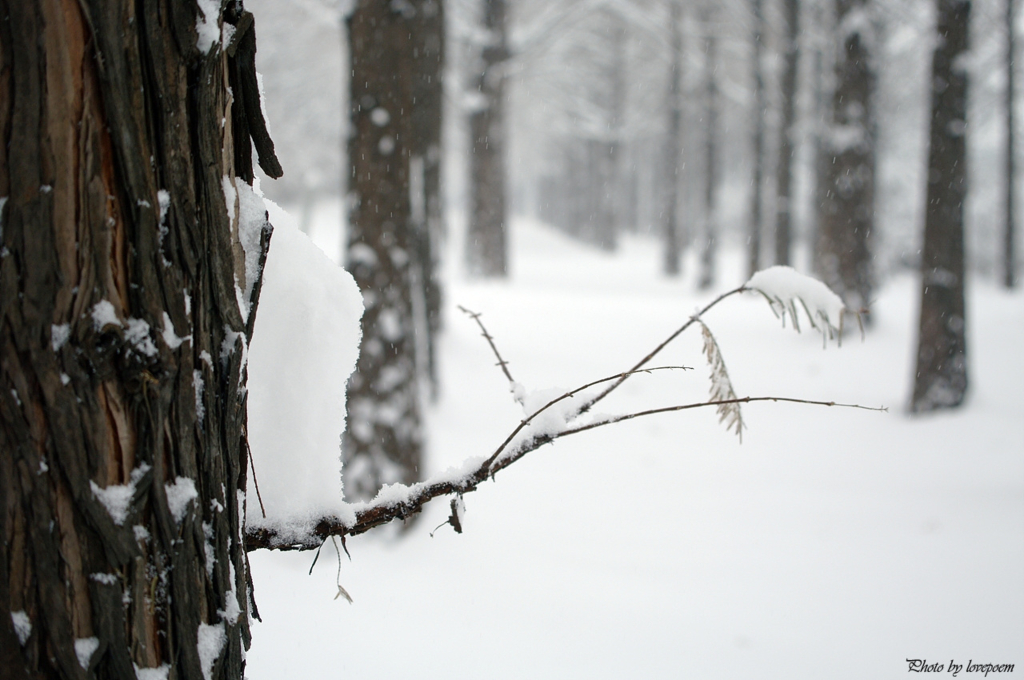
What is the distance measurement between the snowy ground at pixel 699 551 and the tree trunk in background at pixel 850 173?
151cm

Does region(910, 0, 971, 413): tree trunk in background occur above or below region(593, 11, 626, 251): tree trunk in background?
below

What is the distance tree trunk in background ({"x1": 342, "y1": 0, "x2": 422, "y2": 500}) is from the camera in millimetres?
4016

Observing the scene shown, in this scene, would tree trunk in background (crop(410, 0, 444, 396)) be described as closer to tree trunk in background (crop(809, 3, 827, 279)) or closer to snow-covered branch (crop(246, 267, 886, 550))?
snow-covered branch (crop(246, 267, 886, 550))

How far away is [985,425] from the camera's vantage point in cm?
584

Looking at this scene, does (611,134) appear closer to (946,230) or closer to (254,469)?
(946,230)

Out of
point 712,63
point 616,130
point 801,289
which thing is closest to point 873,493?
point 801,289

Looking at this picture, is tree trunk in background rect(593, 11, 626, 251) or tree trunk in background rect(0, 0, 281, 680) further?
tree trunk in background rect(593, 11, 626, 251)

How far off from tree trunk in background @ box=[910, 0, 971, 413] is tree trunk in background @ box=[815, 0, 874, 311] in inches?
112

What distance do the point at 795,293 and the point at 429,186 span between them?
6.44 meters

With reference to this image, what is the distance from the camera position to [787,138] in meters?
13.3

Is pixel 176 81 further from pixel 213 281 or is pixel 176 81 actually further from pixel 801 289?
pixel 801 289

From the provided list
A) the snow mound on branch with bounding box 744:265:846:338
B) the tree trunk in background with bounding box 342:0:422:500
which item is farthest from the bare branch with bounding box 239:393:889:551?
the tree trunk in background with bounding box 342:0:422:500

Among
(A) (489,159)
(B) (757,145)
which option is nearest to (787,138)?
(B) (757,145)

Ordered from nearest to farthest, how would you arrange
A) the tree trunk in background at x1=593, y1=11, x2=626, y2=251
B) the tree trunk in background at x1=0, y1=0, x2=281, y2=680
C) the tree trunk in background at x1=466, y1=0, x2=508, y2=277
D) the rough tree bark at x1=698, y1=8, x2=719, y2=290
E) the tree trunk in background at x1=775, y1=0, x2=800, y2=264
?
the tree trunk in background at x1=0, y1=0, x2=281, y2=680, the tree trunk in background at x1=775, y1=0, x2=800, y2=264, the tree trunk in background at x1=466, y1=0, x2=508, y2=277, the rough tree bark at x1=698, y1=8, x2=719, y2=290, the tree trunk in background at x1=593, y1=11, x2=626, y2=251
